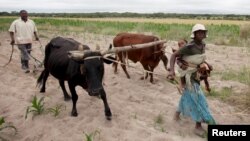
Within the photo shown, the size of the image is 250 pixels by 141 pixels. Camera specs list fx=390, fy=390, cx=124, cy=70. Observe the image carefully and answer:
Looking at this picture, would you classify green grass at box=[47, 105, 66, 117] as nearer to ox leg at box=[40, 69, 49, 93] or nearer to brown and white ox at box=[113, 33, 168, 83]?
ox leg at box=[40, 69, 49, 93]

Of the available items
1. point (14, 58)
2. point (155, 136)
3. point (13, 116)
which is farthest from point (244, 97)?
point (14, 58)

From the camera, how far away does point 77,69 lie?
682 centimetres

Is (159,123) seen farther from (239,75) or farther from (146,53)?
(239,75)

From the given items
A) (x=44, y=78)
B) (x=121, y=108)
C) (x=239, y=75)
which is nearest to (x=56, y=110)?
(x=121, y=108)

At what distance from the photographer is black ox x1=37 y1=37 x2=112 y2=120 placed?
6458mm

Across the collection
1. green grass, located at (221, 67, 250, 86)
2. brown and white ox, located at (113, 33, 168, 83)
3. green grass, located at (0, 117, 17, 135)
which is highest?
brown and white ox, located at (113, 33, 168, 83)

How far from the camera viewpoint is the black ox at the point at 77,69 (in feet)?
21.2

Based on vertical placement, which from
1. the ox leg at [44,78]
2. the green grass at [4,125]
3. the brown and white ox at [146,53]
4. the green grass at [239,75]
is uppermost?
the brown and white ox at [146,53]

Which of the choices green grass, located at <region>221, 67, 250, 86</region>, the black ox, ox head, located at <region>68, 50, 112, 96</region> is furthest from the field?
ox head, located at <region>68, 50, 112, 96</region>

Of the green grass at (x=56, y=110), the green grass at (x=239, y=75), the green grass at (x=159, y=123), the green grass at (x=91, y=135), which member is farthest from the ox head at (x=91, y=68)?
the green grass at (x=239, y=75)

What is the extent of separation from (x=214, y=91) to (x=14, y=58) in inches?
300

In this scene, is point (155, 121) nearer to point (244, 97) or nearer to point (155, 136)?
point (155, 136)

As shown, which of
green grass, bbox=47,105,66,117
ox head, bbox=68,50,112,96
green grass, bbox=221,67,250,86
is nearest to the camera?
ox head, bbox=68,50,112,96

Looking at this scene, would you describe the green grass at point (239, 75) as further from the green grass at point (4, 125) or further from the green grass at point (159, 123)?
the green grass at point (4, 125)
